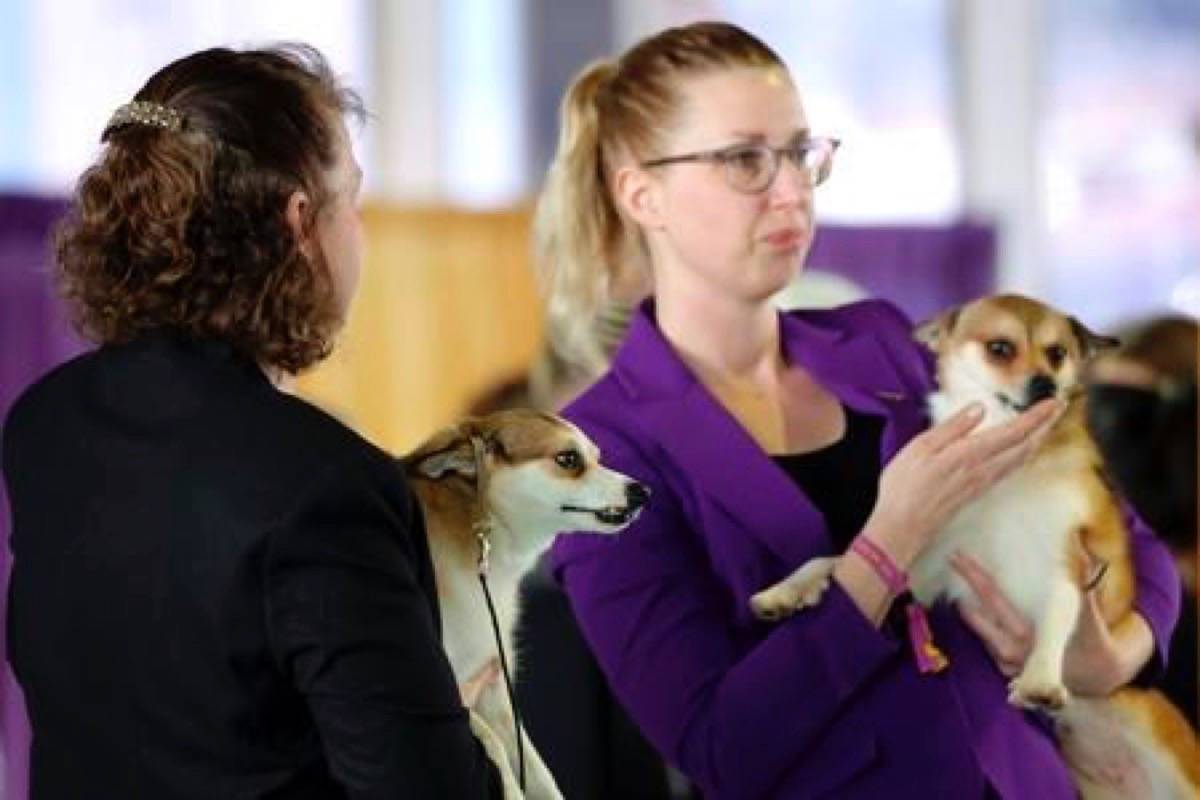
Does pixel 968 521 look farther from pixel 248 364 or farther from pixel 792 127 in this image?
pixel 248 364

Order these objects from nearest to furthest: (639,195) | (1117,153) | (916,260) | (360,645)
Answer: (360,645)
(639,195)
(916,260)
(1117,153)

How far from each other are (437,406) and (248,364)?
4.30m

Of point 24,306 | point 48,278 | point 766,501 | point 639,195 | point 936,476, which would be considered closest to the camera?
point 936,476

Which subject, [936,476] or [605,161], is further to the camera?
[605,161]

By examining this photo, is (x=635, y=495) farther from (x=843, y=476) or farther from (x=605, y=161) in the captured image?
(x=605, y=161)

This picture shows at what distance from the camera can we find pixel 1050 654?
1864 mm

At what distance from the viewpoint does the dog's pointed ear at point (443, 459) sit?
1.62 m

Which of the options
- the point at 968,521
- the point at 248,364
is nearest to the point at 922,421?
the point at 968,521

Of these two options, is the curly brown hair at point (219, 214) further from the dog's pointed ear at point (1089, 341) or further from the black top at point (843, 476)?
the dog's pointed ear at point (1089, 341)

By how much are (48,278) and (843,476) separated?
1.98 m

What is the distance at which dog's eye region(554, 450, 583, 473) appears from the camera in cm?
168

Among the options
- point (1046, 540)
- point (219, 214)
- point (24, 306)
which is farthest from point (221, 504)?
point (24, 306)

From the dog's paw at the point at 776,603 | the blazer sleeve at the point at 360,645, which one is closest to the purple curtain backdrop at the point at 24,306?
the dog's paw at the point at 776,603

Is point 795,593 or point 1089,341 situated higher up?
point 1089,341
